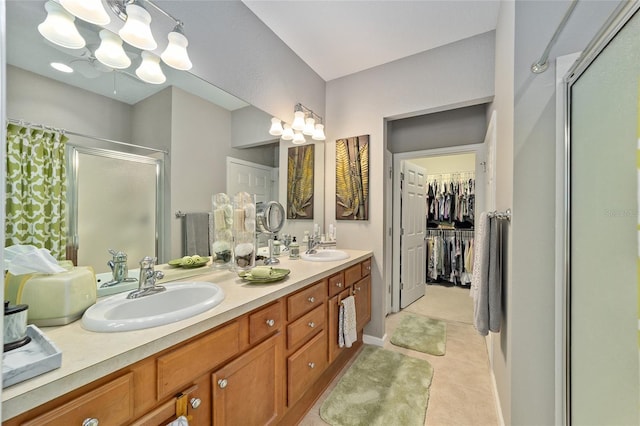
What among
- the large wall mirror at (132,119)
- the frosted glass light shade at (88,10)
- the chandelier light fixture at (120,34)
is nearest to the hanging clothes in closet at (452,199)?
the large wall mirror at (132,119)

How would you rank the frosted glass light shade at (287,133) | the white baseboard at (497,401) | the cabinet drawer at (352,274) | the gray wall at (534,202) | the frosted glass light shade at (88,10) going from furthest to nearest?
the frosted glass light shade at (287,133)
the cabinet drawer at (352,274)
the white baseboard at (497,401)
the gray wall at (534,202)
the frosted glass light shade at (88,10)

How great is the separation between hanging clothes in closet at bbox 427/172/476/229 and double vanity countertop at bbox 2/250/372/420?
411cm

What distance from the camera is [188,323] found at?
0.82 metres

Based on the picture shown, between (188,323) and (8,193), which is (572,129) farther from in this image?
(8,193)

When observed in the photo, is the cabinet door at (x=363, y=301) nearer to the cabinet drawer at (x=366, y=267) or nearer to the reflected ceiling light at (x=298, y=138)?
the cabinet drawer at (x=366, y=267)

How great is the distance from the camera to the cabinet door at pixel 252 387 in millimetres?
932

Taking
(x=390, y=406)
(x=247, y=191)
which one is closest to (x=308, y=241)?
(x=247, y=191)

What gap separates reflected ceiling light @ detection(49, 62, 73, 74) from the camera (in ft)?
3.24

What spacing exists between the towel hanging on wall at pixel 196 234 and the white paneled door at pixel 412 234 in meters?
2.44

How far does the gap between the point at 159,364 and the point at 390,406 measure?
1505 mm

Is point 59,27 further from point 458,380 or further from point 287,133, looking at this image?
point 458,380

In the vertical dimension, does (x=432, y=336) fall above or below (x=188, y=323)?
below

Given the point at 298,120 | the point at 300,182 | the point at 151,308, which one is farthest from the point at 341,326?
the point at 298,120

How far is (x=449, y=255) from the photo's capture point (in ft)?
14.1
